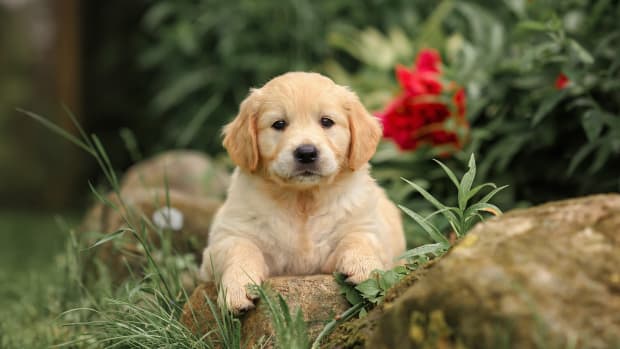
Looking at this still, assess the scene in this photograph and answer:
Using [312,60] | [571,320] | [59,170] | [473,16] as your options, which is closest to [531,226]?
[571,320]

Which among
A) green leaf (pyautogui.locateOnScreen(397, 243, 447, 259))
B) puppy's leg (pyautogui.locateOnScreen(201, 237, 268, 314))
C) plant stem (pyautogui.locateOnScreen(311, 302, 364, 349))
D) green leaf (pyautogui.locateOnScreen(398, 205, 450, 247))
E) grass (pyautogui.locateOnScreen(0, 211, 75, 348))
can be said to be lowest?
grass (pyautogui.locateOnScreen(0, 211, 75, 348))

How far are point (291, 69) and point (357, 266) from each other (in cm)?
468


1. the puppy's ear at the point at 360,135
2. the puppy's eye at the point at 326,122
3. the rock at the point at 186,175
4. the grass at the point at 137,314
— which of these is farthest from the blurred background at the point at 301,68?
the puppy's eye at the point at 326,122

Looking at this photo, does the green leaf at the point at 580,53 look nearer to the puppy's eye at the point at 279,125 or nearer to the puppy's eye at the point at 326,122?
the puppy's eye at the point at 326,122

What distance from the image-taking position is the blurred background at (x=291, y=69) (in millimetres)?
4289

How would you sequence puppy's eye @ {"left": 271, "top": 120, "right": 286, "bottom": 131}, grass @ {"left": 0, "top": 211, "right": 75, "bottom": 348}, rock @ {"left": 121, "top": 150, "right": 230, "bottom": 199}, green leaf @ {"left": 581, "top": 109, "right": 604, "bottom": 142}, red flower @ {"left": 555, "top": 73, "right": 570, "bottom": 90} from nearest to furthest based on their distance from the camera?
A: 1. puppy's eye @ {"left": 271, "top": 120, "right": 286, "bottom": 131}
2. grass @ {"left": 0, "top": 211, "right": 75, "bottom": 348}
3. green leaf @ {"left": 581, "top": 109, "right": 604, "bottom": 142}
4. red flower @ {"left": 555, "top": 73, "right": 570, "bottom": 90}
5. rock @ {"left": 121, "top": 150, "right": 230, "bottom": 199}

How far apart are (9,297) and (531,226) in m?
3.76

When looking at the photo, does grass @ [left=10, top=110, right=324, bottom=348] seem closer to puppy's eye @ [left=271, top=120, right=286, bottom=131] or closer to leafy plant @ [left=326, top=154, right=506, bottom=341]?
leafy plant @ [left=326, top=154, right=506, bottom=341]

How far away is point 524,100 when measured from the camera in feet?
14.8

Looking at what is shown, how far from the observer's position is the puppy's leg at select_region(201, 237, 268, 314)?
2.77 m

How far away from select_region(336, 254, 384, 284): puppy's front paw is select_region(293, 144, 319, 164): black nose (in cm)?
41

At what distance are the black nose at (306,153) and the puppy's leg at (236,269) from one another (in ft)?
1.50

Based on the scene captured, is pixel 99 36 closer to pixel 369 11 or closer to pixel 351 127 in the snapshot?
pixel 369 11

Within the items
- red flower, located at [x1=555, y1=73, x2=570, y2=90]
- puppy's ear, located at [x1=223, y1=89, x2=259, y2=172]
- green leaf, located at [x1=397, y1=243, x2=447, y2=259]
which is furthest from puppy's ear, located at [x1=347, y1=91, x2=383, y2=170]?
red flower, located at [x1=555, y1=73, x2=570, y2=90]
